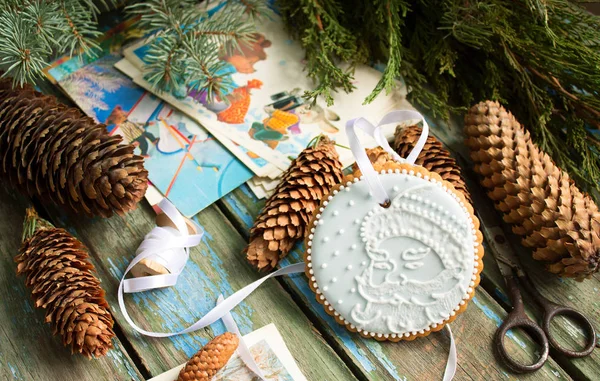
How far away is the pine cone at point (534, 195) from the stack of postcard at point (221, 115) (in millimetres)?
194

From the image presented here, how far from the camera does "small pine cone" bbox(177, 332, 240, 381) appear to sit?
0.78m

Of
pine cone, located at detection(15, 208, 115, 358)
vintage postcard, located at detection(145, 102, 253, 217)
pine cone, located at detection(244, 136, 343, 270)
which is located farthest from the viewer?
vintage postcard, located at detection(145, 102, 253, 217)

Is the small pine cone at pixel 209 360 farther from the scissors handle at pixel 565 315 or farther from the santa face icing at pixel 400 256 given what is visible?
the scissors handle at pixel 565 315

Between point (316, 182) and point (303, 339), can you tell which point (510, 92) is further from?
point (303, 339)

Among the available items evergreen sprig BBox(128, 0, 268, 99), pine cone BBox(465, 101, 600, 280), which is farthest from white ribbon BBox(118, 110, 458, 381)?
evergreen sprig BBox(128, 0, 268, 99)

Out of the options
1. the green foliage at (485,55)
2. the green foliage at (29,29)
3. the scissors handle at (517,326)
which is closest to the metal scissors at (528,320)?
the scissors handle at (517,326)

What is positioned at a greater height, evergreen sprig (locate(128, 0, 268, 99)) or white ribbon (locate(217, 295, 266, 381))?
evergreen sprig (locate(128, 0, 268, 99))

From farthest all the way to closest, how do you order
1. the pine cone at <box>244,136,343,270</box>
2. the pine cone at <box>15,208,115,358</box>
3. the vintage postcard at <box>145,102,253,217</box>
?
1. the vintage postcard at <box>145,102,253,217</box>
2. the pine cone at <box>244,136,343,270</box>
3. the pine cone at <box>15,208,115,358</box>

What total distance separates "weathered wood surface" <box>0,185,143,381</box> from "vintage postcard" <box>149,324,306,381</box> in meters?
0.08

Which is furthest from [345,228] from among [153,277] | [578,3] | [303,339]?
[578,3]

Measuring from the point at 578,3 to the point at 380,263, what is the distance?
657 mm

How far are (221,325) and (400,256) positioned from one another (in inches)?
12.1

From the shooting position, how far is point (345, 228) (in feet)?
2.74

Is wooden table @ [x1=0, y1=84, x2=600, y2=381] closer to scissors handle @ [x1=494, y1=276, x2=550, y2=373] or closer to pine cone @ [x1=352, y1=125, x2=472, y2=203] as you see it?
scissors handle @ [x1=494, y1=276, x2=550, y2=373]
